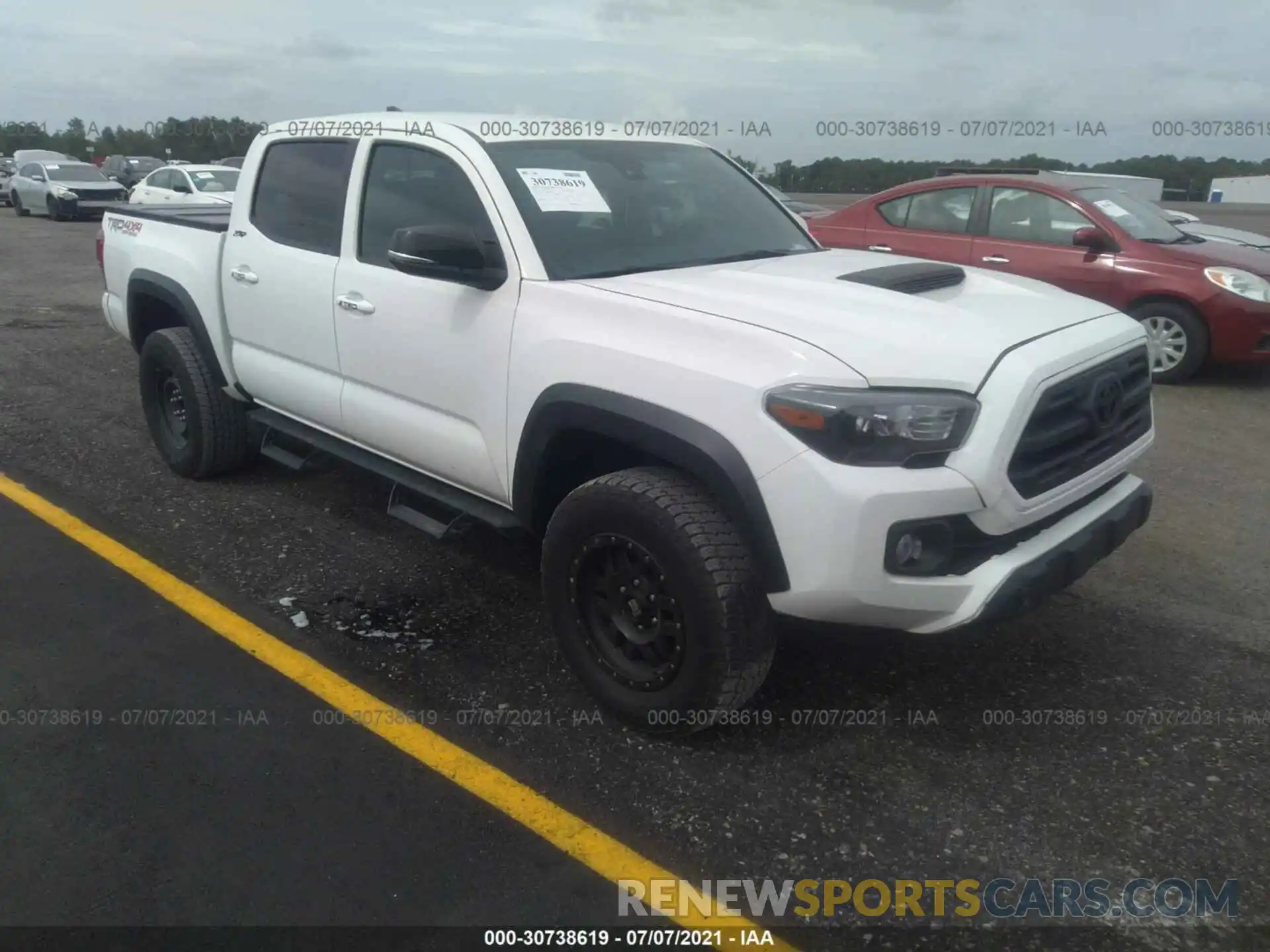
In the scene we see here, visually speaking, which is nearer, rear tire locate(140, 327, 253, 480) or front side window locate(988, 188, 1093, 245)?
rear tire locate(140, 327, 253, 480)

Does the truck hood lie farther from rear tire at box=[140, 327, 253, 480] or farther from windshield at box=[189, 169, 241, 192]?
windshield at box=[189, 169, 241, 192]

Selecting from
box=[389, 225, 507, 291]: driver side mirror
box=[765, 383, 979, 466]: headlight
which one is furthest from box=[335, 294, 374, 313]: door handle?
box=[765, 383, 979, 466]: headlight

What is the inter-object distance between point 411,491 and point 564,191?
57.5 inches

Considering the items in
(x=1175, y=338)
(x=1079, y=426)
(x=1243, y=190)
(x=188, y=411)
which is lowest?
(x=188, y=411)

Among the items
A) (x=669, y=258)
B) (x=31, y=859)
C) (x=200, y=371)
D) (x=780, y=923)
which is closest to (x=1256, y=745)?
(x=780, y=923)

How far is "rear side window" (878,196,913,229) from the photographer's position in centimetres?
886

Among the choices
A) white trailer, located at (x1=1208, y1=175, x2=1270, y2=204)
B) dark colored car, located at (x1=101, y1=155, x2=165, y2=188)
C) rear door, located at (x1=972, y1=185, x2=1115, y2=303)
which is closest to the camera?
rear door, located at (x1=972, y1=185, x2=1115, y2=303)

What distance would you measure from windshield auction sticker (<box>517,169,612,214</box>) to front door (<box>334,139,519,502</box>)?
7.4 inches

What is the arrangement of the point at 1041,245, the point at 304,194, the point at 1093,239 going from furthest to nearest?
the point at 1041,245, the point at 1093,239, the point at 304,194

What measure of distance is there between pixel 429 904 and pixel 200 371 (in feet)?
11.4

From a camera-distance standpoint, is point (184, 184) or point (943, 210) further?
point (184, 184)

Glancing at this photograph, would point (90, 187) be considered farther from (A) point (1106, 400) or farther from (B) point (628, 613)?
(A) point (1106, 400)
